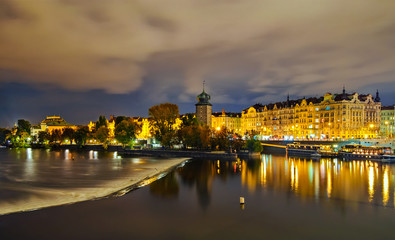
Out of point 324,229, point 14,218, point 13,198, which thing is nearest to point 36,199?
point 13,198

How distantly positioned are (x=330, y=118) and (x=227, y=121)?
62980 millimetres

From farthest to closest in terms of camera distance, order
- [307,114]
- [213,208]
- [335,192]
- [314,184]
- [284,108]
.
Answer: [284,108] → [307,114] → [314,184] → [335,192] → [213,208]

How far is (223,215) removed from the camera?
2672 centimetres

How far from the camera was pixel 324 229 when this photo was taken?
23.5 meters

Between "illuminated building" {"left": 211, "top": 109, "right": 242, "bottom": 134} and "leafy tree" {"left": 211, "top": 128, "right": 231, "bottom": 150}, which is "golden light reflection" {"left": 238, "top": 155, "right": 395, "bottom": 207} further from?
"illuminated building" {"left": 211, "top": 109, "right": 242, "bottom": 134}

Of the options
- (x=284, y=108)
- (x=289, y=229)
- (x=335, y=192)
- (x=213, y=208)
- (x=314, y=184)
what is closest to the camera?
(x=289, y=229)

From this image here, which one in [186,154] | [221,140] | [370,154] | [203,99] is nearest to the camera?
[370,154]

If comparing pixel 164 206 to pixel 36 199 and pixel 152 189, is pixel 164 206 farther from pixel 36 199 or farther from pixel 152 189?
pixel 36 199

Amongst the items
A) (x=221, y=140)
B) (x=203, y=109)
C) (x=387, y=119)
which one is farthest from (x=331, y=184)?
(x=387, y=119)

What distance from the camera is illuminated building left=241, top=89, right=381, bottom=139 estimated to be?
123 metres

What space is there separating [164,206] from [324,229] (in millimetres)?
13639

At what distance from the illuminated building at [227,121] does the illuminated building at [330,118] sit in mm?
27396

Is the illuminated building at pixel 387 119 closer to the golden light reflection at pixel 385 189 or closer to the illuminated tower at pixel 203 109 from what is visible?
the illuminated tower at pixel 203 109

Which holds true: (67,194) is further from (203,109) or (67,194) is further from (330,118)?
(203,109)
